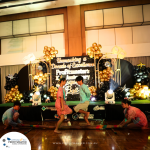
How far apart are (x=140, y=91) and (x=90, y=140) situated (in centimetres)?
366

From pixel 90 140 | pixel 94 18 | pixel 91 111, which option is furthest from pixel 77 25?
pixel 90 140

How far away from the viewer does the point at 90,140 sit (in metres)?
2.79

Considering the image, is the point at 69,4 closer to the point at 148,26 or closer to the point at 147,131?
the point at 148,26

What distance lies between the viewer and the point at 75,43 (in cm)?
673

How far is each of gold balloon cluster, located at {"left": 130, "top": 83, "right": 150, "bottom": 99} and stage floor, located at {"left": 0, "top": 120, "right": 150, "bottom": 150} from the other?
2.56m

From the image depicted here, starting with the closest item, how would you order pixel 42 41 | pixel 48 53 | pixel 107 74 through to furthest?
pixel 107 74 → pixel 48 53 → pixel 42 41

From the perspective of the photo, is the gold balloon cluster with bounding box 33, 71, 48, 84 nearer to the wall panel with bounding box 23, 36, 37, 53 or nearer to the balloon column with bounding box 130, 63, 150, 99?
the wall panel with bounding box 23, 36, 37, 53

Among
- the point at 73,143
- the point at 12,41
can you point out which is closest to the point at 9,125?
the point at 73,143

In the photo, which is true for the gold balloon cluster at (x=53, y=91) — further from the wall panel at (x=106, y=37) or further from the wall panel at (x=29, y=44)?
the wall panel at (x=106, y=37)

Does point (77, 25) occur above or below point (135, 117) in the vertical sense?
above

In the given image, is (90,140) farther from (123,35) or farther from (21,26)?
(21,26)

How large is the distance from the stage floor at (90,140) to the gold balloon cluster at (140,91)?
2563 mm

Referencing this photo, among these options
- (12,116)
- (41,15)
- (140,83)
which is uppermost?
(41,15)

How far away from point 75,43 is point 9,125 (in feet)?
14.8
